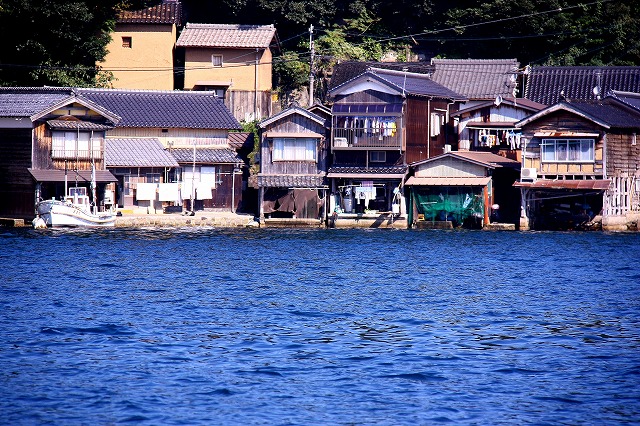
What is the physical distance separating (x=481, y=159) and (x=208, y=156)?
15609 mm

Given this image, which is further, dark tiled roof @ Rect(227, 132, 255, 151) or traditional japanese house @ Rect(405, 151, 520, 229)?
dark tiled roof @ Rect(227, 132, 255, 151)

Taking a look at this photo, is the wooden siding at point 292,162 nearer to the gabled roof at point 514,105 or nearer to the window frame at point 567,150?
the gabled roof at point 514,105

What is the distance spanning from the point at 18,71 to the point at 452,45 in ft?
92.9

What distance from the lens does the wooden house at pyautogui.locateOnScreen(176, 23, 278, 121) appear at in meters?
61.8

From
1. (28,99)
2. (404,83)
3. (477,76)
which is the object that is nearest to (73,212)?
(28,99)

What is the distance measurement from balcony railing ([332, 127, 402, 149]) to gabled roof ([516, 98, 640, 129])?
22.7ft

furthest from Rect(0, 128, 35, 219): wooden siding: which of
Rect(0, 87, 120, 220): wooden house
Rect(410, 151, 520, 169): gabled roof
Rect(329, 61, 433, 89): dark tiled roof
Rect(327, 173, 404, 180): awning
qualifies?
Rect(410, 151, 520, 169): gabled roof

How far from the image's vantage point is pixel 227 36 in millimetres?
61812

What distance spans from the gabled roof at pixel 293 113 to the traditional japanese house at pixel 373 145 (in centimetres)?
113

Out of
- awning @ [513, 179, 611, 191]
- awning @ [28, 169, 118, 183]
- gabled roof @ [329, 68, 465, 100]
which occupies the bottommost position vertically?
awning @ [513, 179, 611, 191]

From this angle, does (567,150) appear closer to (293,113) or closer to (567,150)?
(567,150)

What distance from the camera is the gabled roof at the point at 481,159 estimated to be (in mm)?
51344

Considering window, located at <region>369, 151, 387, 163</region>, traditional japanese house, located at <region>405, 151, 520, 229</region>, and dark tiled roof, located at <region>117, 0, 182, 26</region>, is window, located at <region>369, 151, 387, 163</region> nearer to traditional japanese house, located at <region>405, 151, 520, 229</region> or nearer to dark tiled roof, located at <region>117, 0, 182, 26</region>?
traditional japanese house, located at <region>405, 151, 520, 229</region>

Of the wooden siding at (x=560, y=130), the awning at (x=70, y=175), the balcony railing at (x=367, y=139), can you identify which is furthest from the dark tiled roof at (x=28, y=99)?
the wooden siding at (x=560, y=130)
